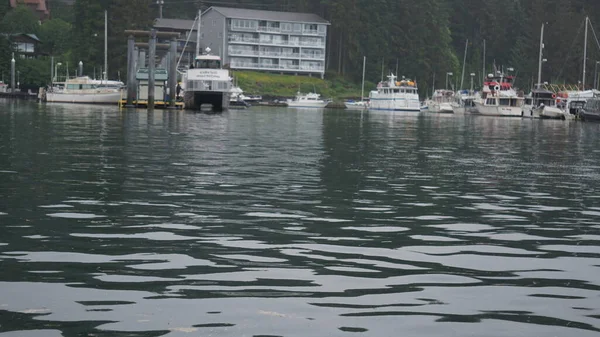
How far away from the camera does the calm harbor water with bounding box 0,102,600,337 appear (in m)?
10.7

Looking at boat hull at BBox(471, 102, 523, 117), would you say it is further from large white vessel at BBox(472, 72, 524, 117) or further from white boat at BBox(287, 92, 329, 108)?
white boat at BBox(287, 92, 329, 108)

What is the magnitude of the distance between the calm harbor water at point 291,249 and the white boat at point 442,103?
380ft

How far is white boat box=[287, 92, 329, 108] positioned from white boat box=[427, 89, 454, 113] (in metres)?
17.6

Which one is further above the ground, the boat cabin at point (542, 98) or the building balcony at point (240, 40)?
the building balcony at point (240, 40)

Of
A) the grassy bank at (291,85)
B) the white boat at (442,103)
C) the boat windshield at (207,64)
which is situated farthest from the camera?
the grassy bank at (291,85)

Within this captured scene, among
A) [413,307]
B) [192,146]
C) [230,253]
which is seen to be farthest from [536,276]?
[192,146]

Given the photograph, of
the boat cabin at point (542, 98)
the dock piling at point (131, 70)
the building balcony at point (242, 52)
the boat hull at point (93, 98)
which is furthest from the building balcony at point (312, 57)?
the dock piling at point (131, 70)

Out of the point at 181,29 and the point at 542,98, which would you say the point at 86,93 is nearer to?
the point at 542,98

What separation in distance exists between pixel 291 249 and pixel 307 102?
14296 centimetres

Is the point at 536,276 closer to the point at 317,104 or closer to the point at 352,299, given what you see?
the point at 352,299

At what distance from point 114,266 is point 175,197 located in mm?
7820

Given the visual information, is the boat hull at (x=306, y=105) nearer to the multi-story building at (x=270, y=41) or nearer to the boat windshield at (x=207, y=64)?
the multi-story building at (x=270, y=41)

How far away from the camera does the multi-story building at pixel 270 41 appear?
185625mm

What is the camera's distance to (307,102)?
6196 inches
